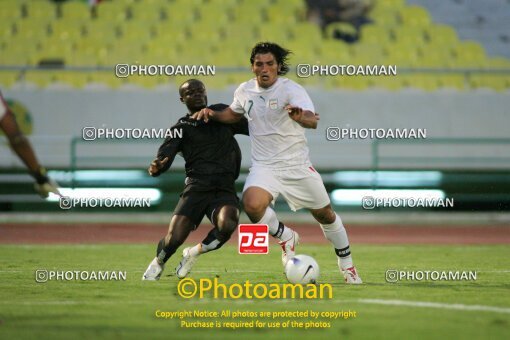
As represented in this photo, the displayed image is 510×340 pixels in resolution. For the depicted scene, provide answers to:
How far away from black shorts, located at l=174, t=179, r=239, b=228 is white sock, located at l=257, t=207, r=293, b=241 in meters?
0.29

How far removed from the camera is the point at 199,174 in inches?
360

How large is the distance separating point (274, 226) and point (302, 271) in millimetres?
964

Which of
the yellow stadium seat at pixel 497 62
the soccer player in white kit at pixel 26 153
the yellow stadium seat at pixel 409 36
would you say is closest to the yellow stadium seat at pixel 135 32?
the yellow stadium seat at pixel 409 36

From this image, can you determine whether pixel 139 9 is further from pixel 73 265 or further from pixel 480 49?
pixel 73 265

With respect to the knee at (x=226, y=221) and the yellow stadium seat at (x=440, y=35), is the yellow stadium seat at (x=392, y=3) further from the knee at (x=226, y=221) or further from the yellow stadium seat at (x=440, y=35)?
the knee at (x=226, y=221)

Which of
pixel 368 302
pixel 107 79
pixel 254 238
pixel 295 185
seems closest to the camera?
pixel 368 302

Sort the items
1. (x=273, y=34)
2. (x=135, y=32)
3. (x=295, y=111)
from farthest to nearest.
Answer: (x=273, y=34) < (x=135, y=32) < (x=295, y=111)

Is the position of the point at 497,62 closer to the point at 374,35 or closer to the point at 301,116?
the point at 374,35

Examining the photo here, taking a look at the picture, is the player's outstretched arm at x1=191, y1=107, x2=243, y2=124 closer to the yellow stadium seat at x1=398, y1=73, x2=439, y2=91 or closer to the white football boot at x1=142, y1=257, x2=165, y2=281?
the white football boot at x1=142, y1=257, x2=165, y2=281

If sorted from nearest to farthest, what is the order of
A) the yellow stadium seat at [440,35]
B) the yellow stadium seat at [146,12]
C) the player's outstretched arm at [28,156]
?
1. the player's outstretched arm at [28,156]
2. the yellow stadium seat at [146,12]
3. the yellow stadium seat at [440,35]

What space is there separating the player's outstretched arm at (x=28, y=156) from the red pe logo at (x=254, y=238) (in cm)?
315

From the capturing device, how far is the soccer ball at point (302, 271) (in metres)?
8.31

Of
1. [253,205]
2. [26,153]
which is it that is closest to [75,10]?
[253,205]

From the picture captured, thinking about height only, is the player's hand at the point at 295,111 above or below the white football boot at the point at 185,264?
above
